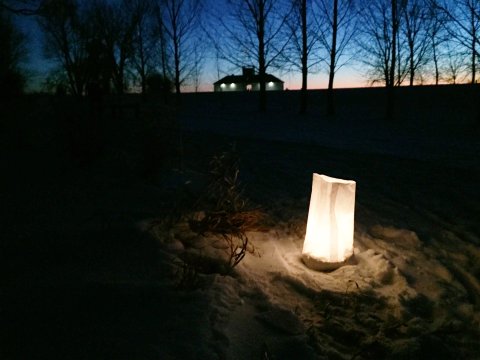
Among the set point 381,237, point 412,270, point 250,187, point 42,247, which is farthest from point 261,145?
point 42,247

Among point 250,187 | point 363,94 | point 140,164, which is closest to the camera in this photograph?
point 140,164

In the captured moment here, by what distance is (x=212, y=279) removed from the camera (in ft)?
7.53

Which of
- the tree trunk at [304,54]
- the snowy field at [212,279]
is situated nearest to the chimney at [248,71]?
the tree trunk at [304,54]

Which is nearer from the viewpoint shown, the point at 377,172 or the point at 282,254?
the point at 282,254

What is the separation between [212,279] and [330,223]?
3.19ft

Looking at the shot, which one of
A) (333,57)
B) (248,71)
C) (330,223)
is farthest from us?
(248,71)

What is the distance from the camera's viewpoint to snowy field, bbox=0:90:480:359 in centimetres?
173

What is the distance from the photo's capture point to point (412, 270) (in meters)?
2.87

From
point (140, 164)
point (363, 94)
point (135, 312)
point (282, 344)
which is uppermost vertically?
point (363, 94)

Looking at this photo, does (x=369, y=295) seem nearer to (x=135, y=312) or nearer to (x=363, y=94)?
(x=135, y=312)

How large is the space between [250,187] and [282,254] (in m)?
2.05

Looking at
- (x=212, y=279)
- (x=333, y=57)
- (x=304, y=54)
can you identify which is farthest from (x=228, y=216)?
(x=304, y=54)

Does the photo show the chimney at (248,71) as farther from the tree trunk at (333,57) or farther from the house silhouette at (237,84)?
the house silhouette at (237,84)

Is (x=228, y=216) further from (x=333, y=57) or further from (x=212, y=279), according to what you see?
(x=333, y=57)
